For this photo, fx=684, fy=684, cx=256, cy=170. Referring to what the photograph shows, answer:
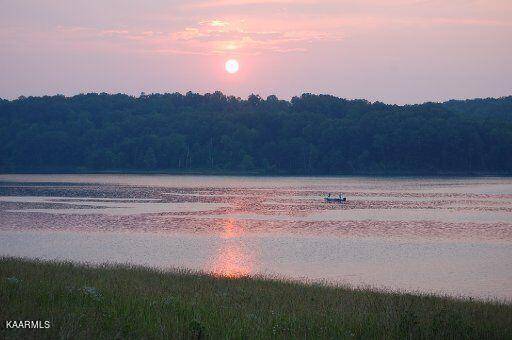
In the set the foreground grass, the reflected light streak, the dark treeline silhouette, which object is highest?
the dark treeline silhouette

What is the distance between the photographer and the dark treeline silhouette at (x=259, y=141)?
490 ft

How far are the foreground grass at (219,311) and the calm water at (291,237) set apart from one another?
660 centimetres

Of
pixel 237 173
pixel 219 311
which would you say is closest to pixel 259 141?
pixel 237 173

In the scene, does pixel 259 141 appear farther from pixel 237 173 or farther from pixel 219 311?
pixel 219 311

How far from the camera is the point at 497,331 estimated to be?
46.9 ft

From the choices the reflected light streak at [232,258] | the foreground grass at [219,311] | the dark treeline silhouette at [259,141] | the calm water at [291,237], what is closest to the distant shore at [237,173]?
the dark treeline silhouette at [259,141]

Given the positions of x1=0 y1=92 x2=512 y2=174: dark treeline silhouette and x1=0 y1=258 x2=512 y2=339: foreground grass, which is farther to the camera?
x1=0 y1=92 x2=512 y2=174: dark treeline silhouette

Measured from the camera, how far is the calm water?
28500mm

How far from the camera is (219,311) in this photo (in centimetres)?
1522

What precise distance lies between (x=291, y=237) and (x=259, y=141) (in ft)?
409

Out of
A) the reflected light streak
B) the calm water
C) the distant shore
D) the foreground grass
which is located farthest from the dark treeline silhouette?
the foreground grass

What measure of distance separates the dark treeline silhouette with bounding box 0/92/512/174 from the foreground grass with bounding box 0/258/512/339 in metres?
134

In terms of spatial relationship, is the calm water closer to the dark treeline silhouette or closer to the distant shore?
the distant shore

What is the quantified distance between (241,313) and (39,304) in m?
4.31
